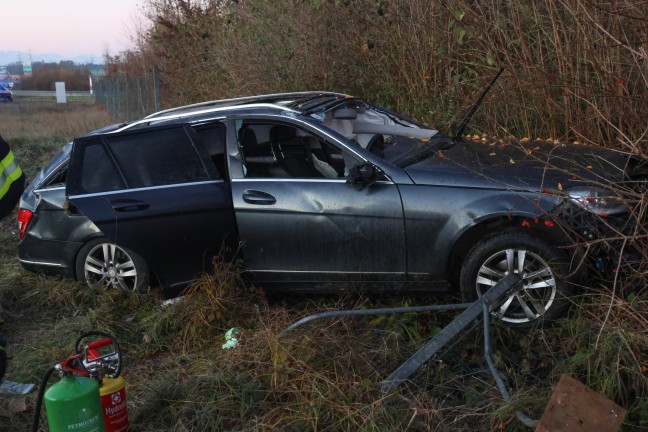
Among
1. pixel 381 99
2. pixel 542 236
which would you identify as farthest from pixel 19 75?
pixel 542 236

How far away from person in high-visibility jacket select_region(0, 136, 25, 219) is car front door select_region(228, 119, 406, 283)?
208 cm

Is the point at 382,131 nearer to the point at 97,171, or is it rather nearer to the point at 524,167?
the point at 524,167

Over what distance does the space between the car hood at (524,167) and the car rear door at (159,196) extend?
159 cm

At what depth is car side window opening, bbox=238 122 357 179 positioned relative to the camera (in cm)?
577

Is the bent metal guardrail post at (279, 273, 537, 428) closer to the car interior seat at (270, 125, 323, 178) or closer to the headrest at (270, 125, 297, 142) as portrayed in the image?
the car interior seat at (270, 125, 323, 178)

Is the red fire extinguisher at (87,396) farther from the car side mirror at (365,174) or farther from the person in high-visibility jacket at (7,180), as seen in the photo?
the car side mirror at (365,174)

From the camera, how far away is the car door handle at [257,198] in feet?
18.3

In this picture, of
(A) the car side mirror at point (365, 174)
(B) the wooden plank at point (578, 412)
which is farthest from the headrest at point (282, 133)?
(B) the wooden plank at point (578, 412)

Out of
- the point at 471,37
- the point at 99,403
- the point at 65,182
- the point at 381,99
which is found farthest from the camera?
the point at 381,99

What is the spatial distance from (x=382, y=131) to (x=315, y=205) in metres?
1.68

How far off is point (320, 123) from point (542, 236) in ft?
6.15

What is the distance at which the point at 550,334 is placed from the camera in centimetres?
472

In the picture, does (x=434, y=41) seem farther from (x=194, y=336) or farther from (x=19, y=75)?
(x=19, y=75)

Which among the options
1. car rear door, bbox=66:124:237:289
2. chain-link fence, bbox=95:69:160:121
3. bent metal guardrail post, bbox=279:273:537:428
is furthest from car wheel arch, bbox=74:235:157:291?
chain-link fence, bbox=95:69:160:121
